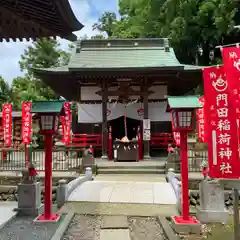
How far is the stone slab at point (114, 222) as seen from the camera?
6.50 m

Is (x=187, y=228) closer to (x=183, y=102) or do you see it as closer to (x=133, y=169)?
(x=183, y=102)

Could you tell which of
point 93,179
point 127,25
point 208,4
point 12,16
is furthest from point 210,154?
point 127,25

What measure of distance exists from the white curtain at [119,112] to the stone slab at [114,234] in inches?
389

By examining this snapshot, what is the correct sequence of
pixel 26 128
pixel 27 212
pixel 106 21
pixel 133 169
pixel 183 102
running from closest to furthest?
pixel 183 102 → pixel 27 212 → pixel 133 169 → pixel 26 128 → pixel 106 21

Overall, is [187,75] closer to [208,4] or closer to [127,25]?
[208,4]

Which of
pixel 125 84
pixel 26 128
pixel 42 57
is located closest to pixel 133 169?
pixel 125 84

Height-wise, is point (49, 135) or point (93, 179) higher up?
point (49, 135)

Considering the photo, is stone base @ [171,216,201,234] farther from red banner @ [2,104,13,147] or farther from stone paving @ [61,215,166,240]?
red banner @ [2,104,13,147]

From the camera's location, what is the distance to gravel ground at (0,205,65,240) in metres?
5.90

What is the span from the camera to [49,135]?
23.0 ft

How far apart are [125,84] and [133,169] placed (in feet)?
16.4

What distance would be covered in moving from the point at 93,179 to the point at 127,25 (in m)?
26.1

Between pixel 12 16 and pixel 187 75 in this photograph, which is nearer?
pixel 12 16

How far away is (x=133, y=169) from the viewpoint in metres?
12.8
